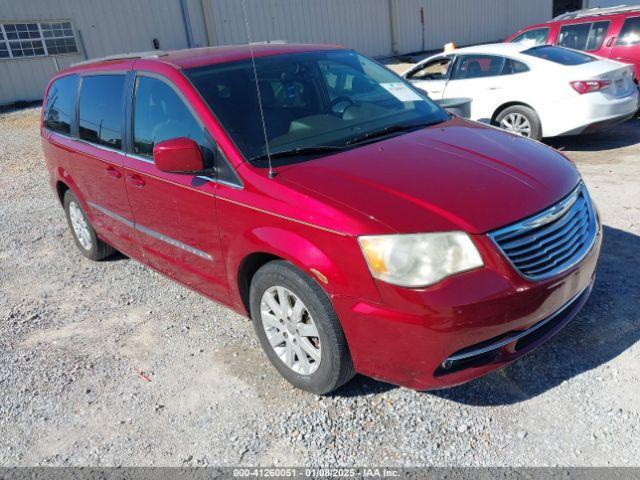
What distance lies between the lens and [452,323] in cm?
238

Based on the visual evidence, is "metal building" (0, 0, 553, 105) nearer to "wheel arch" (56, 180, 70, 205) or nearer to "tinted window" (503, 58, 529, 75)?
"tinted window" (503, 58, 529, 75)

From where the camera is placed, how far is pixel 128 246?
14.3 feet

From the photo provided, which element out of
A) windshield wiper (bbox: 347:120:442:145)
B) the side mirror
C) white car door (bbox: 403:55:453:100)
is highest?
the side mirror

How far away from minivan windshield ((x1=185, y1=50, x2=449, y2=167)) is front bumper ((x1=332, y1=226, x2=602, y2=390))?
1.05 m

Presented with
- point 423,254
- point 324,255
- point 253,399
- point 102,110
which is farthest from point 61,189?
point 423,254

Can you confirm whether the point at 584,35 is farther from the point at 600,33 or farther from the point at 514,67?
the point at 514,67

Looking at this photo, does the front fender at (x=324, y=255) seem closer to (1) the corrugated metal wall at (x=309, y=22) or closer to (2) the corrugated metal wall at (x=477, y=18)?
(1) the corrugated metal wall at (x=309, y=22)

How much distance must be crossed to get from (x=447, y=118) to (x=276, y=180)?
5.19 ft

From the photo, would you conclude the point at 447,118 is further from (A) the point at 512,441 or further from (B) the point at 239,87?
(A) the point at 512,441

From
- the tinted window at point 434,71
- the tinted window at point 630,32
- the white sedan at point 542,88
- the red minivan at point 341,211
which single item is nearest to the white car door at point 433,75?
the tinted window at point 434,71

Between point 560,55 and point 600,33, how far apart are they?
2472mm

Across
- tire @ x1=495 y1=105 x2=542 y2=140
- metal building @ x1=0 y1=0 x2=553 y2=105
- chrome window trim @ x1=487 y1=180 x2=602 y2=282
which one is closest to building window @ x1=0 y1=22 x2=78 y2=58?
metal building @ x1=0 y1=0 x2=553 y2=105

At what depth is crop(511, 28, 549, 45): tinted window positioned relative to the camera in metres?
10.0

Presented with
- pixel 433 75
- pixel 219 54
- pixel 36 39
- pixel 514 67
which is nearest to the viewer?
pixel 219 54
